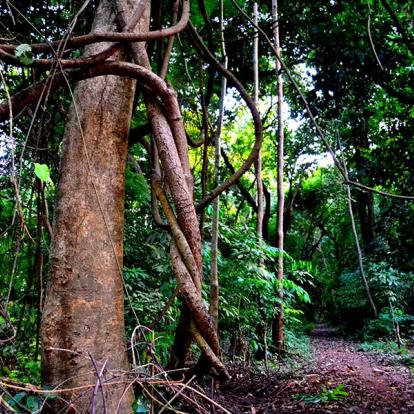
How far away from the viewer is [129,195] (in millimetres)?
4438

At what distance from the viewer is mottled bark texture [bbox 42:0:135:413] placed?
63.9 inches

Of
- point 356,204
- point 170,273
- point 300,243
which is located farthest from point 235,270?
point 300,243

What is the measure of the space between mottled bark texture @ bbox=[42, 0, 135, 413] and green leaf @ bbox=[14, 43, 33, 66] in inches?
11.0

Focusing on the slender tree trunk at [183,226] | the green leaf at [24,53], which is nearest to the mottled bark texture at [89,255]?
the slender tree trunk at [183,226]

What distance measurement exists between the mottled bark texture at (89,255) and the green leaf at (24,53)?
0.28 meters

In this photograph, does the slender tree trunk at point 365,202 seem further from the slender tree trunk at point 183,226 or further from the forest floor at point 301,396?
the slender tree trunk at point 183,226

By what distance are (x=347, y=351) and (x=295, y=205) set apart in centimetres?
749

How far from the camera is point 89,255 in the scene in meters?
1.74

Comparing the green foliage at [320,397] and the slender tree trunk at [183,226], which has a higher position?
the slender tree trunk at [183,226]

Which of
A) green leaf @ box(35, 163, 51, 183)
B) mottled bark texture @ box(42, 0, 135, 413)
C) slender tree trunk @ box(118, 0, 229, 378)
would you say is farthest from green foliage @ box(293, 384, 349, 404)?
green leaf @ box(35, 163, 51, 183)

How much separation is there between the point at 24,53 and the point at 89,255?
0.81m

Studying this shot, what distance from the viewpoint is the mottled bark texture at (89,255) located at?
5.33ft

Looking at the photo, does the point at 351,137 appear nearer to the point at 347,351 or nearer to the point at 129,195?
the point at 347,351

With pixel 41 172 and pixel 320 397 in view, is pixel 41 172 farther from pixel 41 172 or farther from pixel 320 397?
pixel 320 397
